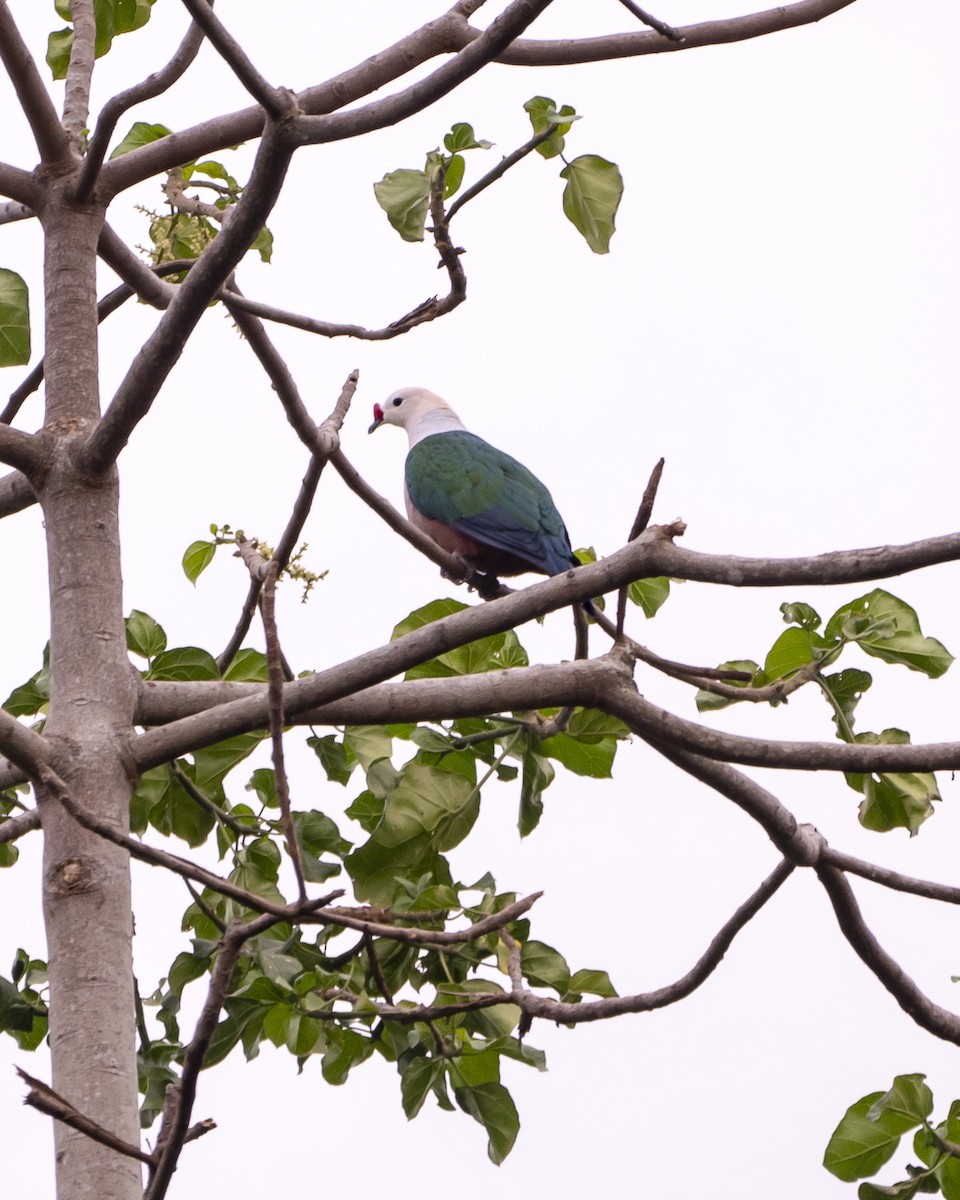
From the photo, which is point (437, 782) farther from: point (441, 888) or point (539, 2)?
point (539, 2)

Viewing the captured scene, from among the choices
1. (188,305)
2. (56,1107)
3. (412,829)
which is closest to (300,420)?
(188,305)

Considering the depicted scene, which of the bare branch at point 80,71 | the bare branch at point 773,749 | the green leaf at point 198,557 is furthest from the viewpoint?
the green leaf at point 198,557

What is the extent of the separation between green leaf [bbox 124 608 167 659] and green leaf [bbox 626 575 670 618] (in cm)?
125

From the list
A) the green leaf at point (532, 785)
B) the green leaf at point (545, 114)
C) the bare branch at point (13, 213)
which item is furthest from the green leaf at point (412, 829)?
the bare branch at point (13, 213)

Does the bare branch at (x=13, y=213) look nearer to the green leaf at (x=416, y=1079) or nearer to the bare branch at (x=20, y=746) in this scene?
the bare branch at (x=20, y=746)

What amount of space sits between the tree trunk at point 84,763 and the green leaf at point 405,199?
660mm

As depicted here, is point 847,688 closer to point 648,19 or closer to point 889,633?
point 889,633

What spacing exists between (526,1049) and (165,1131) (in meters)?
1.60

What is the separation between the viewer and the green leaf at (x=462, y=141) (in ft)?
8.92

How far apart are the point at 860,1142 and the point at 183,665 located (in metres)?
1.87

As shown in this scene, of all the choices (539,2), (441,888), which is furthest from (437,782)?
(539,2)

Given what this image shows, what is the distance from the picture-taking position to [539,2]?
2.03 m

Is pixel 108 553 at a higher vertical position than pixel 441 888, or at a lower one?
higher

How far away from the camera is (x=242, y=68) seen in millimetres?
1983
